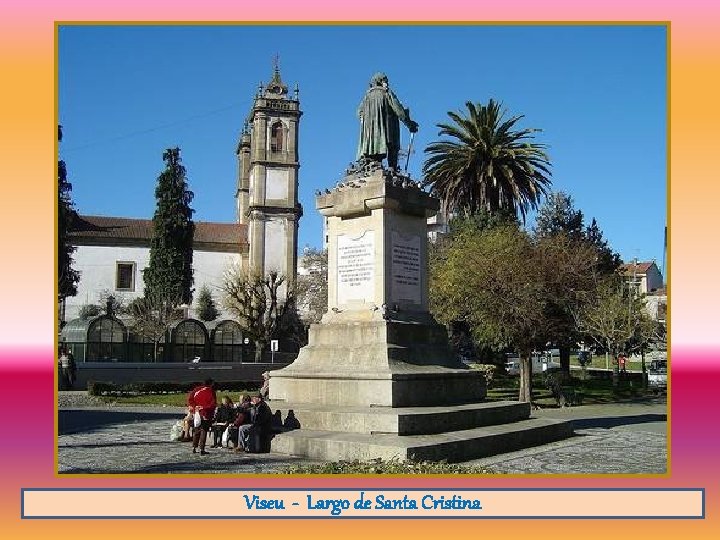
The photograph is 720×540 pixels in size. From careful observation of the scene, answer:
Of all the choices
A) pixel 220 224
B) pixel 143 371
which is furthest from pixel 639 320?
pixel 220 224

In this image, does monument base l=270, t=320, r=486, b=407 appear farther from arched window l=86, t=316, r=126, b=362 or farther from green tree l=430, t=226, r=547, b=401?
arched window l=86, t=316, r=126, b=362

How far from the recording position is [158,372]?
40.5 metres

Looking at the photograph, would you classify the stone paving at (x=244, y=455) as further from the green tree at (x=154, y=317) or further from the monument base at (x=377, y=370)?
the green tree at (x=154, y=317)

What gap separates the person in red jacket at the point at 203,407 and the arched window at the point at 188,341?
4944cm

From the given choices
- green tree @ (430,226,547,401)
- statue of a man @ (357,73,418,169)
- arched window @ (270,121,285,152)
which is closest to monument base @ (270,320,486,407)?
statue of a man @ (357,73,418,169)

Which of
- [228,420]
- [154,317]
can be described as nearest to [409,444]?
[228,420]

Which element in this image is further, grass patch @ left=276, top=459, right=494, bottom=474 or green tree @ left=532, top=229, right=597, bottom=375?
green tree @ left=532, top=229, right=597, bottom=375

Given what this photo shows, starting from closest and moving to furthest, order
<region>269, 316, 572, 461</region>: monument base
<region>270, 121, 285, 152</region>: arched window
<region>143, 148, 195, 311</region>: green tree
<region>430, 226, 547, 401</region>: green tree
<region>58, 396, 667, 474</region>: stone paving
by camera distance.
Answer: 1. <region>58, 396, 667, 474</region>: stone paving
2. <region>269, 316, 572, 461</region>: monument base
3. <region>430, 226, 547, 401</region>: green tree
4. <region>143, 148, 195, 311</region>: green tree
5. <region>270, 121, 285, 152</region>: arched window

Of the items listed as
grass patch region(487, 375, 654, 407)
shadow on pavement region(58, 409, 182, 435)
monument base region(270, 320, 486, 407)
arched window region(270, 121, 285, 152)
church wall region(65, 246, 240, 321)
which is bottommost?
grass patch region(487, 375, 654, 407)

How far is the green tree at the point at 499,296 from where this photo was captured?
27906 mm

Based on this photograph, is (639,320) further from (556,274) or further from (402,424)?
(402,424)

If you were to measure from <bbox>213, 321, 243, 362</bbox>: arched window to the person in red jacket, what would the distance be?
51.9 m

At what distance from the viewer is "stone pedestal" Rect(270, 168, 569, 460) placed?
503 inches

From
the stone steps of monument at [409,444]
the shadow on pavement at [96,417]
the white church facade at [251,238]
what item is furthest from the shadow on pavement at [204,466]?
the white church facade at [251,238]
